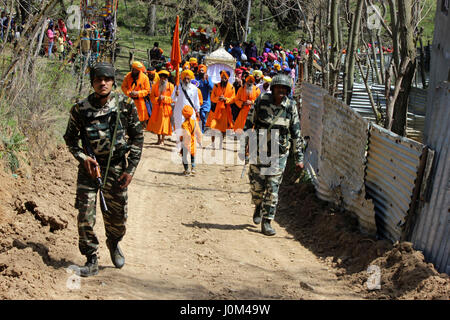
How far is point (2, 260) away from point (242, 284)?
2.34 m

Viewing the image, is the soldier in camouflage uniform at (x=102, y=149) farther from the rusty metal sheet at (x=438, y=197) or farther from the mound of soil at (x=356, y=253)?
the rusty metal sheet at (x=438, y=197)

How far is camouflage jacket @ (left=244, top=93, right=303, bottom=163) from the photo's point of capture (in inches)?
310

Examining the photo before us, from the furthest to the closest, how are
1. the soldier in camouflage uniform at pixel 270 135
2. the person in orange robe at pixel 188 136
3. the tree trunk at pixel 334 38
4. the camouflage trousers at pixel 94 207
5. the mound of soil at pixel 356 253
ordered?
the person in orange robe at pixel 188 136, the tree trunk at pixel 334 38, the soldier in camouflage uniform at pixel 270 135, the camouflage trousers at pixel 94 207, the mound of soil at pixel 356 253

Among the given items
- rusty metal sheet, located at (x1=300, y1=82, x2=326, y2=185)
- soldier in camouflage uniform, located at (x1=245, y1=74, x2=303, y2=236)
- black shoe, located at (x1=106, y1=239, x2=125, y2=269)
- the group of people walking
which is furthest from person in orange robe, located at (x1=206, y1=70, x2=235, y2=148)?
black shoe, located at (x1=106, y1=239, x2=125, y2=269)

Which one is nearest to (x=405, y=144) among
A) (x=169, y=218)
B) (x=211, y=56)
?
(x=169, y=218)

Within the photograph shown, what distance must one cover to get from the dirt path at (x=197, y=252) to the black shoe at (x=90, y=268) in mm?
85

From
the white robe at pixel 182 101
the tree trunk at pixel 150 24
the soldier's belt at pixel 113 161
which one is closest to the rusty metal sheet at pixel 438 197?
the soldier's belt at pixel 113 161

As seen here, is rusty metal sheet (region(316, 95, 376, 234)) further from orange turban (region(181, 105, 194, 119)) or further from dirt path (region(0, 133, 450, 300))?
orange turban (region(181, 105, 194, 119))

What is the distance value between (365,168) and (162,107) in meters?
8.02

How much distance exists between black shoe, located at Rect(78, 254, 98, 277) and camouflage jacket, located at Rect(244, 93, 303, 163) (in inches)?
121

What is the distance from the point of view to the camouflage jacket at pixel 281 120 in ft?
25.8

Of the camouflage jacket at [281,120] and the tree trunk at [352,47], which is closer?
the camouflage jacket at [281,120]

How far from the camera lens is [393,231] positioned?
6664mm

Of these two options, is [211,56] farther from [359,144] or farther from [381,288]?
[381,288]
